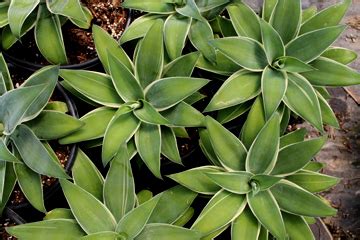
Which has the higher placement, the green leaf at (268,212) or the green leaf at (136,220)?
the green leaf at (136,220)

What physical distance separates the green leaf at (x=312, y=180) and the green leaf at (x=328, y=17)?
0.41 meters

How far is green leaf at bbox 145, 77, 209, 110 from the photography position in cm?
123

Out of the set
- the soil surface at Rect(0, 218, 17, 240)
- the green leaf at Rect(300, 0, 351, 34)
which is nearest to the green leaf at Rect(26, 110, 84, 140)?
the soil surface at Rect(0, 218, 17, 240)

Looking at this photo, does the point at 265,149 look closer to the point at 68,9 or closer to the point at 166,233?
the point at 166,233

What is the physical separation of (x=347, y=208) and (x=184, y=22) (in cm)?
106

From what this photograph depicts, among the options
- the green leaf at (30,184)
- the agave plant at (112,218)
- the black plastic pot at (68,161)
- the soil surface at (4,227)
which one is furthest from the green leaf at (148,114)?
the soil surface at (4,227)

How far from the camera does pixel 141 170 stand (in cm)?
147

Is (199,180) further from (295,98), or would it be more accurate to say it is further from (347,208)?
(347,208)

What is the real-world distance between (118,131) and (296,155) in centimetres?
46

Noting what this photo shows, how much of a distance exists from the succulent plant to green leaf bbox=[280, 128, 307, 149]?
0.77ft

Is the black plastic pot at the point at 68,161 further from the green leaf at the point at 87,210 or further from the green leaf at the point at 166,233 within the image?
the green leaf at the point at 166,233

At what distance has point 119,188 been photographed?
121cm

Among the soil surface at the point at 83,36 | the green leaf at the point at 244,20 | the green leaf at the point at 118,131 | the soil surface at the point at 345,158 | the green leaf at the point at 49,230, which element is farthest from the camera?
the soil surface at the point at 345,158

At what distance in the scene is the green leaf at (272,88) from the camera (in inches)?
49.2
